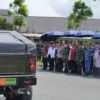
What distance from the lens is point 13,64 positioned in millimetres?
9438

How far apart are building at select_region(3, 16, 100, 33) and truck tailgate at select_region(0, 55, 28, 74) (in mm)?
63514

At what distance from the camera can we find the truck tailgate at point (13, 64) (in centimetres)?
932

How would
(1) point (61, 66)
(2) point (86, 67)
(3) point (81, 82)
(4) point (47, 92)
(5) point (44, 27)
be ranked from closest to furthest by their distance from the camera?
(4) point (47, 92) < (3) point (81, 82) < (2) point (86, 67) < (1) point (61, 66) < (5) point (44, 27)

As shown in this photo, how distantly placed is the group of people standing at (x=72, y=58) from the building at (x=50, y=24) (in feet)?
159

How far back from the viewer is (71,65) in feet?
73.4

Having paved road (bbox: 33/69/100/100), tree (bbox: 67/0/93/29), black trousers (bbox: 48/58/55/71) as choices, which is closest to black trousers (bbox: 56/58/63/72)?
black trousers (bbox: 48/58/55/71)

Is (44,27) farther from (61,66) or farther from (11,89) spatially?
(11,89)

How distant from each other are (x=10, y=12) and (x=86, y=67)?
34.5 meters

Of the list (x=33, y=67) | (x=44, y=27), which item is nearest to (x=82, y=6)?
(x=44, y=27)

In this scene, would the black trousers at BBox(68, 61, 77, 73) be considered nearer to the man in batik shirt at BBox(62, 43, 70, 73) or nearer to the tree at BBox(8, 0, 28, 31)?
the man in batik shirt at BBox(62, 43, 70, 73)

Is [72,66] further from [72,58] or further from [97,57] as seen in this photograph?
[97,57]

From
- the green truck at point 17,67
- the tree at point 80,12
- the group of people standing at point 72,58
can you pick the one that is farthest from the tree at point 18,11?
the green truck at point 17,67

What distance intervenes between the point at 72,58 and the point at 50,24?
54073 millimetres

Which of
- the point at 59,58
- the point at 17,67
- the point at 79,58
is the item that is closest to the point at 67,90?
the point at 17,67
